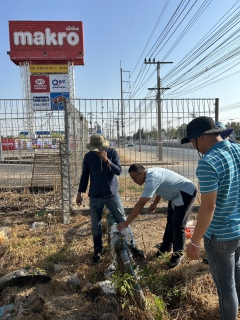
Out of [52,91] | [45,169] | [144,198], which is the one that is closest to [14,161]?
[45,169]

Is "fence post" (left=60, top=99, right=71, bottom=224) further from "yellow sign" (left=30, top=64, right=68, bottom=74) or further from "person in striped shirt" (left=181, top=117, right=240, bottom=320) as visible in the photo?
"yellow sign" (left=30, top=64, right=68, bottom=74)

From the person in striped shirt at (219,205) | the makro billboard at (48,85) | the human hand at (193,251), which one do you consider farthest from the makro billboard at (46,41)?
the human hand at (193,251)

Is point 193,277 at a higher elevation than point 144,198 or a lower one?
lower

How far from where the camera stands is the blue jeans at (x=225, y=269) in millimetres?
1842

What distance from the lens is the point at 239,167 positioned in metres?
1.83

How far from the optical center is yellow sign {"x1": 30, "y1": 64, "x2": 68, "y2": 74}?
17.8 m

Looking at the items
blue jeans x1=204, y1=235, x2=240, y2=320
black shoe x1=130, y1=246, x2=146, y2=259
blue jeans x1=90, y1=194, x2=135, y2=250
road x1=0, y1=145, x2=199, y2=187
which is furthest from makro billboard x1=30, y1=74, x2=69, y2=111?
blue jeans x1=204, y1=235, x2=240, y2=320

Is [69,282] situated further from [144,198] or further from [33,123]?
[33,123]

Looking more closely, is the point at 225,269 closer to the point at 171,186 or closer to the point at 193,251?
the point at 193,251

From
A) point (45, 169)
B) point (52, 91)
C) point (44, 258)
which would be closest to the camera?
point (44, 258)

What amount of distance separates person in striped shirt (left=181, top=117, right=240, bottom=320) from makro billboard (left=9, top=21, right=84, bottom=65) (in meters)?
17.6

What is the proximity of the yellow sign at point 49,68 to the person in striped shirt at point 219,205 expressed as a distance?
17869 mm

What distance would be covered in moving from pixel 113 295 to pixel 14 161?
177 inches

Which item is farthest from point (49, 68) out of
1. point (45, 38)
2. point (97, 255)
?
point (97, 255)
